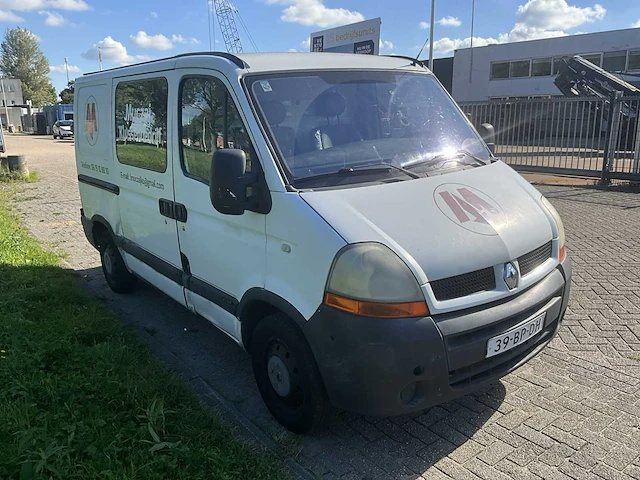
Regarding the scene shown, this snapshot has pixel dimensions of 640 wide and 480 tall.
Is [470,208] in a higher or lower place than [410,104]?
lower

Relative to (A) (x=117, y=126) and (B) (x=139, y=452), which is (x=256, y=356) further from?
→ (A) (x=117, y=126)

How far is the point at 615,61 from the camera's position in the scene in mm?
32531

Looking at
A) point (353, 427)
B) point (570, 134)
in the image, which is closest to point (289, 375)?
point (353, 427)

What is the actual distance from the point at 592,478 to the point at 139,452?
96.2 inches

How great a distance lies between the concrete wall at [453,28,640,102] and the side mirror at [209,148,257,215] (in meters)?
35.5

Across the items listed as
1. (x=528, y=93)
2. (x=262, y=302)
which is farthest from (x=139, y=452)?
(x=528, y=93)

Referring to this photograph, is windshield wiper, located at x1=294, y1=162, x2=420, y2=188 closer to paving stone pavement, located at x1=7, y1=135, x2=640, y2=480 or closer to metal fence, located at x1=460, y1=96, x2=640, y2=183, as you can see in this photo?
paving stone pavement, located at x1=7, y1=135, x2=640, y2=480

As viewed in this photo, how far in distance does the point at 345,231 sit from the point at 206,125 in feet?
5.14

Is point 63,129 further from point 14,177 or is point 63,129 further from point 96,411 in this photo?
point 96,411

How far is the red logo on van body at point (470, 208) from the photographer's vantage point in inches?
116

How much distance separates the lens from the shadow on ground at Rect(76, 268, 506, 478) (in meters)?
2.99

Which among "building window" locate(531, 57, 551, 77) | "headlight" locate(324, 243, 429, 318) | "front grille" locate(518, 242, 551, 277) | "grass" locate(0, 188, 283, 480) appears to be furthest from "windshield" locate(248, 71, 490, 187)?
"building window" locate(531, 57, 551, 77)

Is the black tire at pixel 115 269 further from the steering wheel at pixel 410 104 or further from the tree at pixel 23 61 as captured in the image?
the tree at pixel 23 61

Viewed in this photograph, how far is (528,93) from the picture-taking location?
3647 cm
